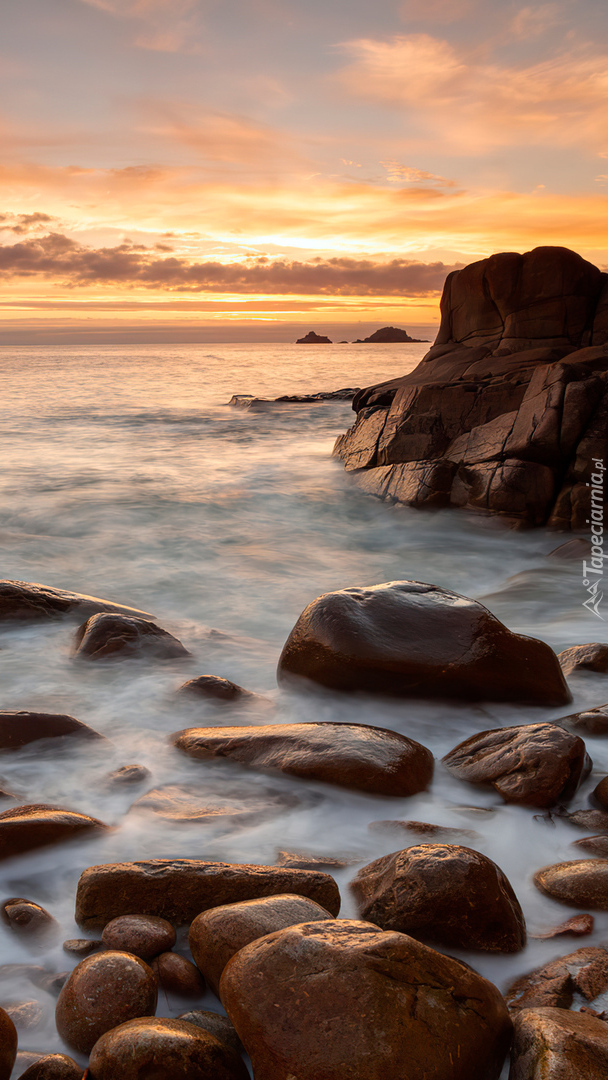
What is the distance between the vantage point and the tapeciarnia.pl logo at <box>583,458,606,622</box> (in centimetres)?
691

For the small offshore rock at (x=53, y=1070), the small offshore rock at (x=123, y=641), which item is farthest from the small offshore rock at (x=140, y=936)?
the small offshore rock at (x=123, y=641)

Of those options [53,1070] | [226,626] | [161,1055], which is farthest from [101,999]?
[226,626]

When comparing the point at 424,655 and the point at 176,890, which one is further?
the point at 424,655

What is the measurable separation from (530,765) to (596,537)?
5591mm

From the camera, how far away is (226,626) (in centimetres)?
587

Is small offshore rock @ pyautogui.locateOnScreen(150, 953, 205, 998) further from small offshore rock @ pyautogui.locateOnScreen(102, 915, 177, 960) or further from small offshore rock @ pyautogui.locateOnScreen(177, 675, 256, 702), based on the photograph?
small offshore rock @ pyautogui.locateOnScreen(177, 675, 256, 702)

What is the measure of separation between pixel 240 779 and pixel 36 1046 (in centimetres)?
151

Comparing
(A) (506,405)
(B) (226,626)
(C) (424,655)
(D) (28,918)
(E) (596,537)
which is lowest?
(B) (226,626)

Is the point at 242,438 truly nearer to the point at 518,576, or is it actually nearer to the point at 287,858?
the point at 518,576

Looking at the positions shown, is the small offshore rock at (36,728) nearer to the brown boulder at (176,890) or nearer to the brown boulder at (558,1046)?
the brown boulder at (176,890)

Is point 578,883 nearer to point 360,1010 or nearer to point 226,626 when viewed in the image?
point 360,1010

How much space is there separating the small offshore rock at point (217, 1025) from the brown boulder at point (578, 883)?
1.25 meters

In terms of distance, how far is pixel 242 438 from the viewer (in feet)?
56.5

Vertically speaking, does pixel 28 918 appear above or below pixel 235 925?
below
